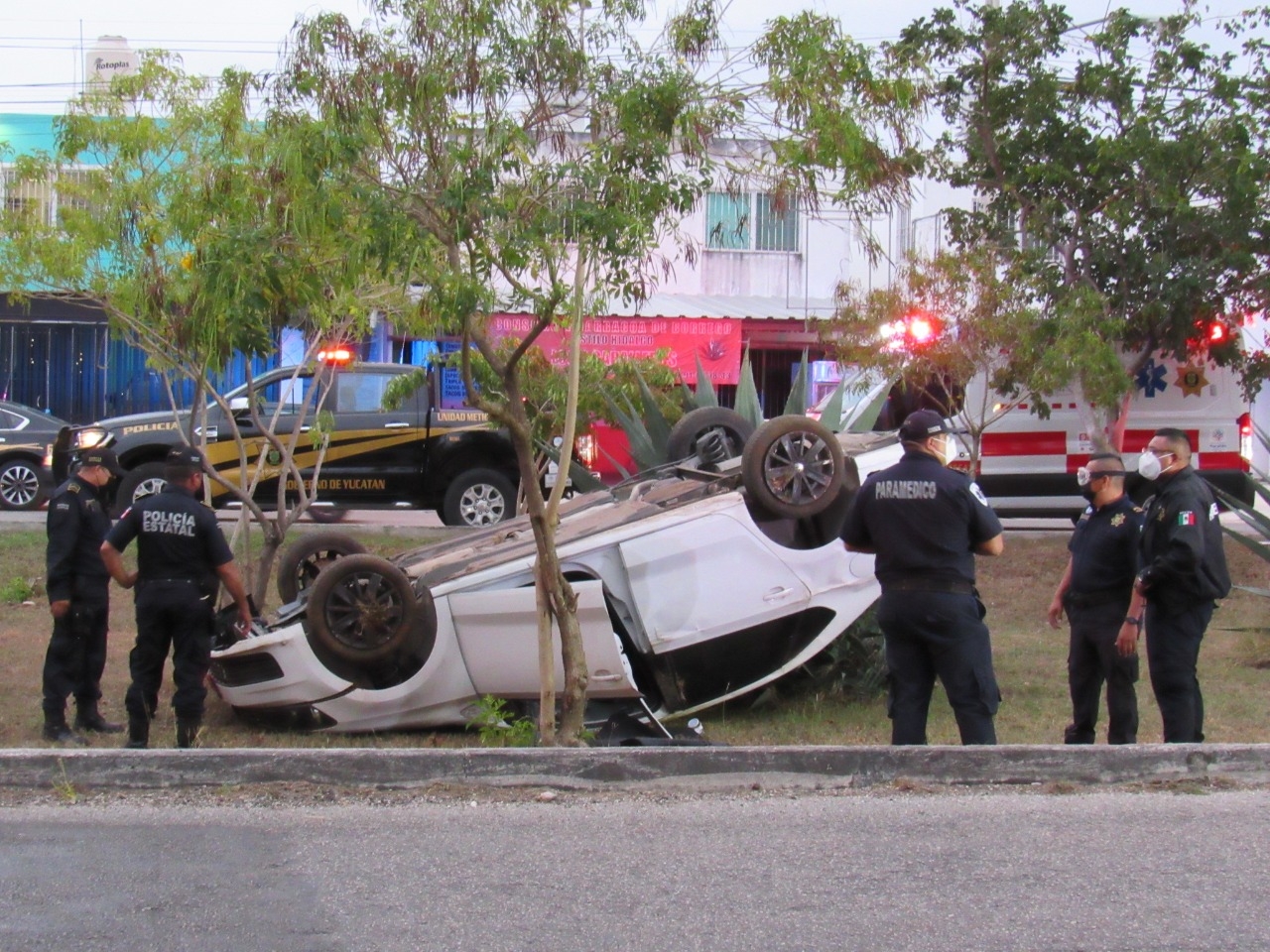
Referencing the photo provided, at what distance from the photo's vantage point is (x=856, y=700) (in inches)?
316

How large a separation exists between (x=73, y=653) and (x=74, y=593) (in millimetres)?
315

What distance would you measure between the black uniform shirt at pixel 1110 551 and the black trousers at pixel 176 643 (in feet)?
13.9

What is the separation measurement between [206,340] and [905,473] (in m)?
3.69

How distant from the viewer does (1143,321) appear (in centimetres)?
1268

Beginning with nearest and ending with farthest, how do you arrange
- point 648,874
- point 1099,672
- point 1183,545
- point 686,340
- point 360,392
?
point 648,874
point 1183,545
point 1099,672
point 360,392
point 686,340

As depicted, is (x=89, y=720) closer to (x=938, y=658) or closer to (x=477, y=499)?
(x=938, y=658)

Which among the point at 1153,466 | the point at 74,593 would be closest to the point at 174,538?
the point at 74,593

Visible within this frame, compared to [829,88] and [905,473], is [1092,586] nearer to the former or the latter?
[905,473]

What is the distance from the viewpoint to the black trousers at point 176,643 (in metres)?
6.49

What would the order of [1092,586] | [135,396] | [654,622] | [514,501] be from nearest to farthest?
[1092,586] → [654,622] → [514,501] → [135,396]

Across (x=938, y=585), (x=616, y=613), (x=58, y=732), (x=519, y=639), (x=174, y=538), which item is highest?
(x=174, y=538)

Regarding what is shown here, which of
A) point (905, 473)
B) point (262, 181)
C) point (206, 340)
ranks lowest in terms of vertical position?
point (905, 473)

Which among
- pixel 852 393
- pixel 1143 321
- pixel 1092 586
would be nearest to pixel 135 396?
pixel 852 393

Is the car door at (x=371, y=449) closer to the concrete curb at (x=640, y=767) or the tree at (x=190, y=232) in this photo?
the tree at (x=190, y=232)
